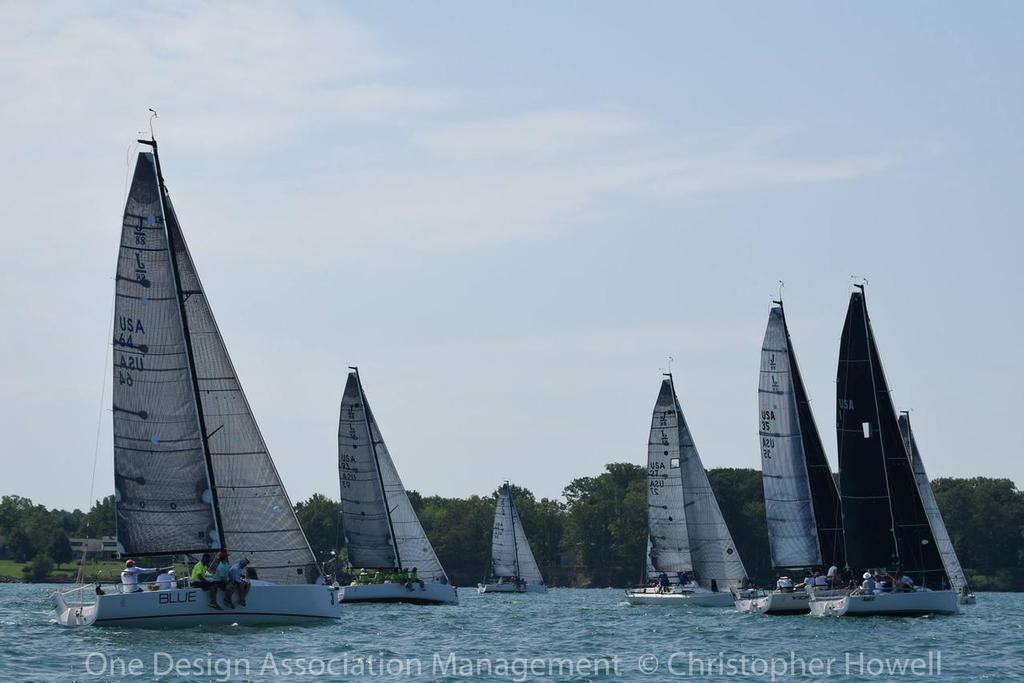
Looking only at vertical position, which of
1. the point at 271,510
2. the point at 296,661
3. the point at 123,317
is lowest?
the point at 296,661

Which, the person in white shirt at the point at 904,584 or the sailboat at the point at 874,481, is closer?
the person in white shirt at the point at 904,584

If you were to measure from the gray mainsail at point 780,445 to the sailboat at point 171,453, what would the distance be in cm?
2257

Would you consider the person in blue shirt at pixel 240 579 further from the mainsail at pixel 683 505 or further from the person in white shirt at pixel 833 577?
the mainsail at pixel 683 505

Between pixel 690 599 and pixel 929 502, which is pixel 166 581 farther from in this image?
pixel 929 502

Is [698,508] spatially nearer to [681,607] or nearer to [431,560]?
[681,607]

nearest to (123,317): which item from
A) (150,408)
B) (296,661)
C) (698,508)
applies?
(150,408)

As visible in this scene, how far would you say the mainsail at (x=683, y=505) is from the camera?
238ft

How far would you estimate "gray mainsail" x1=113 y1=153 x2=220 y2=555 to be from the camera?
4000 cm

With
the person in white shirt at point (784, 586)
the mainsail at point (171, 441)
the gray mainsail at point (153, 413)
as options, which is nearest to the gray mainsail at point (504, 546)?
the person in white shirt at point (784, 586)

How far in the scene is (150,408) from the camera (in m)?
40.1

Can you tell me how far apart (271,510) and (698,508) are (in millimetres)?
34855

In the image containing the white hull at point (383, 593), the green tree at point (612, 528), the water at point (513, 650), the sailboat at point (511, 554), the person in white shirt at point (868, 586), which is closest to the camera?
the water at point (513, 650)

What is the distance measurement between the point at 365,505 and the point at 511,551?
147ft

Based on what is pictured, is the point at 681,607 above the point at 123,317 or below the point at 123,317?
below
